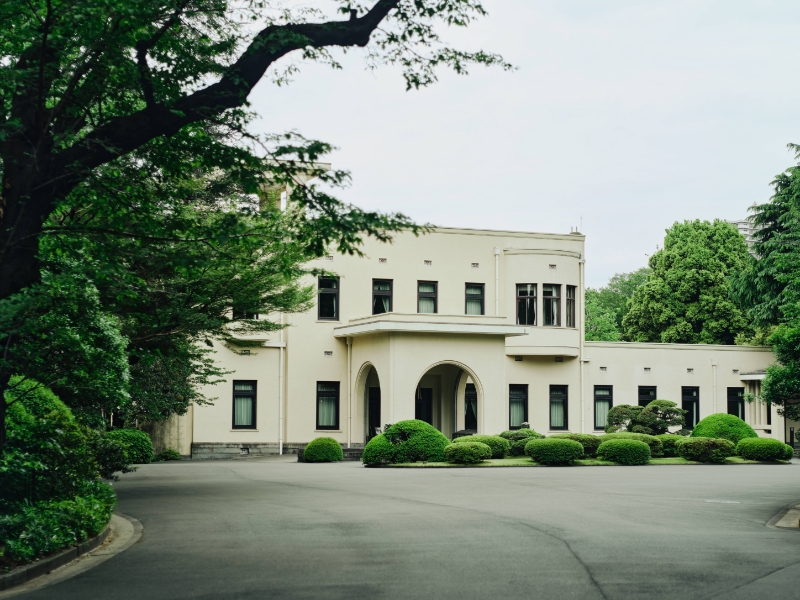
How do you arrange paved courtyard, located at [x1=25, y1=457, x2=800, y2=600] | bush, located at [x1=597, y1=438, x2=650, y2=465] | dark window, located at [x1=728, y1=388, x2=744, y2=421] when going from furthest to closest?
dark window, located at [x1=728, y1=388, x2=744, y2=421], bush, located at [x1=597, y1=438, x2=650, y2=465], paved courtyard, located at [x1=25, y1=457, x2=800, y2=600]

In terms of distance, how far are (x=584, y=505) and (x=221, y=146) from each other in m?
9.11

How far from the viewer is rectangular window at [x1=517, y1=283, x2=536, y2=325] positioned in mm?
38344

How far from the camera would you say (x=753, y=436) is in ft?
112

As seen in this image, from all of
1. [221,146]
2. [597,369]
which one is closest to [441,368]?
[597,369]

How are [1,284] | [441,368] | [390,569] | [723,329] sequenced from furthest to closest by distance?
[723,329] → [441,368] → [1,284] → [390,569]

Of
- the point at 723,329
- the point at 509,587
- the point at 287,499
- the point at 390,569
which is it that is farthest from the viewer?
the point at 723,329

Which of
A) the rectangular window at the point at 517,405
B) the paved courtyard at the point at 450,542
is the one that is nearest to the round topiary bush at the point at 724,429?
the rectangular window at the point at 517,405

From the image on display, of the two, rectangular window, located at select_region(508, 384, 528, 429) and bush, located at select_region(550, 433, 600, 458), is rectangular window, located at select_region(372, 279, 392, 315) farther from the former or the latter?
bush, located at select_region(550, 433, 600, 458)

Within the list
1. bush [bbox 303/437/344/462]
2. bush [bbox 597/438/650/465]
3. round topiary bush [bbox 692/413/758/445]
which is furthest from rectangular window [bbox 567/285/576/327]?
bush [bbox 303/437/344/462]

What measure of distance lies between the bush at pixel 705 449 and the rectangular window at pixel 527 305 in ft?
29.8

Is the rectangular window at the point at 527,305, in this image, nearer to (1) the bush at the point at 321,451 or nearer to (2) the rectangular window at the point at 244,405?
(1) the bush at the point at 321,451

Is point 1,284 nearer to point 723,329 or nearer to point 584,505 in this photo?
point 584,505

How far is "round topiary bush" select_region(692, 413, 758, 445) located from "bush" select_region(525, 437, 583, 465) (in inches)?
279

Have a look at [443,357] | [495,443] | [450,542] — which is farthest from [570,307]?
[450,542]
